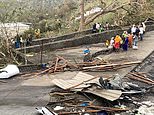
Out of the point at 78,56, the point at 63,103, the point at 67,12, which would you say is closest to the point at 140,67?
the point at 78,56

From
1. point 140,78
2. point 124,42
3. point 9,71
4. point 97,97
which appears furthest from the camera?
point 124,42

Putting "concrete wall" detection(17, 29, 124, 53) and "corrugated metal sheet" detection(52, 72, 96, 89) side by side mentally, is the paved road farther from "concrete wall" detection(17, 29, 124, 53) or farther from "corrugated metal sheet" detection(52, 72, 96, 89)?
"concrete wall" detection(17, 29, 124, 53)

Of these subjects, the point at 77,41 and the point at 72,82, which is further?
the point at 77,41

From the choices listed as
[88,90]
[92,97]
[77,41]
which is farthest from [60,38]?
[92,97]

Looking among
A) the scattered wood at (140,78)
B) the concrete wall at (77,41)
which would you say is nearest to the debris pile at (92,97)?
the scattered wood at (140,78)

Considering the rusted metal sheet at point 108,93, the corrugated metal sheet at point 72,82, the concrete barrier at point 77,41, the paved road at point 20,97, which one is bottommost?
the paved road at point 20,97

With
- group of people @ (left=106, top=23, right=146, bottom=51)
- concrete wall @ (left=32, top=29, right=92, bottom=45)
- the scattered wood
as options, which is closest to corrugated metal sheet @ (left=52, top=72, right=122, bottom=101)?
the scattered wood

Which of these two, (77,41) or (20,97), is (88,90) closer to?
(20,97)

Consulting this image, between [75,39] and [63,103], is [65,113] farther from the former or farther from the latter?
[75,39]

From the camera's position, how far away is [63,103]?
11852 millimetres

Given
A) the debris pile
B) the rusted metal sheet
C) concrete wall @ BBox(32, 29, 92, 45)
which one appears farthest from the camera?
concrete wall @ BBox(32, 29, 92, 45)

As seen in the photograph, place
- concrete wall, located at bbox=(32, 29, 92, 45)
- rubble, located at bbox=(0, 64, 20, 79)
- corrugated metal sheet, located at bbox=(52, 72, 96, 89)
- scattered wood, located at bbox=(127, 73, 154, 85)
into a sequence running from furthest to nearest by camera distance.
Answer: concrete wall, located at bbox=(32, 29, 92, 45), rubble, located at bbox=(0, 64, 20, 79), scattered wood, located at bbox=(127, 73, 154, 85), corrugated metal sheet, located at bbox=(52, 72, 96, 89)

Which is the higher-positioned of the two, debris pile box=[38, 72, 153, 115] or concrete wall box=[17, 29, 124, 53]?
concrete wall box=[17, 29, 124, 53]

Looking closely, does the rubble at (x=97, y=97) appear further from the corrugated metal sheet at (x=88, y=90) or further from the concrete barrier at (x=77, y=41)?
the concrete barrier at (x=77, y=41)
